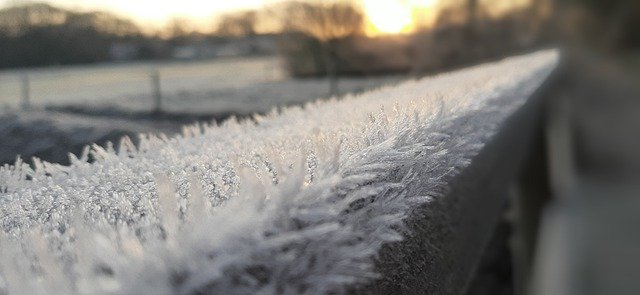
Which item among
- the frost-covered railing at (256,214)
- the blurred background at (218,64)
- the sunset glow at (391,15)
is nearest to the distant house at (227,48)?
the blurred background at (218,64)

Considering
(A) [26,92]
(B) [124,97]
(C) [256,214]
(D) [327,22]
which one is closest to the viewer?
(C) [256,214]

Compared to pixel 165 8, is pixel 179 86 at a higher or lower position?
lower

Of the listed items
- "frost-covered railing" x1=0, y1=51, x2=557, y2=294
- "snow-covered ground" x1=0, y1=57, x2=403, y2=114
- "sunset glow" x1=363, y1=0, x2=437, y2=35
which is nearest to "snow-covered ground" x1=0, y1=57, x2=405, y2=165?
"snow-covered ground" x1=0, y1=57, x2=403, y2=114

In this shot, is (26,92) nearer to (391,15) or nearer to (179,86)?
(179,86)

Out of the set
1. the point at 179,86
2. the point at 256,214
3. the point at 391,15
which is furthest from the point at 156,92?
the point at 391,15

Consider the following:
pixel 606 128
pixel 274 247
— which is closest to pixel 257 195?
pixel 274 247

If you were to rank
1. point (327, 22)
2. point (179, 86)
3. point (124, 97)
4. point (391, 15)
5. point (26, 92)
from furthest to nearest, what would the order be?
1. point (391, 15)
2. point (327, 22)
3. point (179, 86)
4. point (124, 97)
5. point (26, 92)

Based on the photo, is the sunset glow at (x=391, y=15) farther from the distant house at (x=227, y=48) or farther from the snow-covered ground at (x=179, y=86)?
the distant house at (x=227, y=48)

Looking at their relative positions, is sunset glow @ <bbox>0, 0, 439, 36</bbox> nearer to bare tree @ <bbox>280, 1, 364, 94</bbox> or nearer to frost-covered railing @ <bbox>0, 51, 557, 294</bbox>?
bare tree @ <bbox>280, 1, 364, 94</bbox>

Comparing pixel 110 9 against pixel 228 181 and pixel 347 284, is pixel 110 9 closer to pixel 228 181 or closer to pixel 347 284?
pixel 228 181
